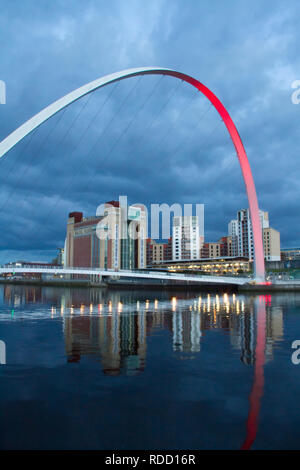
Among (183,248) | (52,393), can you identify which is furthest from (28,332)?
(183,248)

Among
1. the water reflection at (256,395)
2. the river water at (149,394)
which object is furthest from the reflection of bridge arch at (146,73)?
the water reflection at (256,395)

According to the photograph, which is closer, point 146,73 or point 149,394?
point 149,394

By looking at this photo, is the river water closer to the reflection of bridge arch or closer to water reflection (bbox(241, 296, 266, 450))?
water reflection (bbox(241, 296, 266, 450))

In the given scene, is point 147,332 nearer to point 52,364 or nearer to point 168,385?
point 52,364

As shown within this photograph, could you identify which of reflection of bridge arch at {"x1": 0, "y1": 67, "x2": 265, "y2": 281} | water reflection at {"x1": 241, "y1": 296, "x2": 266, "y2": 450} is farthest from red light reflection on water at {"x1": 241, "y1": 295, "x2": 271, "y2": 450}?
reflection of bridge arch at {"x1": 0, "y1": 67, "x2": 265, "y2": 281}

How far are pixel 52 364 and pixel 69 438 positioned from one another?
4.64m

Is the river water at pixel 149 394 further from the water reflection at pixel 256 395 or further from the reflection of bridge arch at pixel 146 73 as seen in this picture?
the reflection of bridge arch at pixel 146 73

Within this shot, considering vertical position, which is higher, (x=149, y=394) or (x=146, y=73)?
(x=146, y=73)

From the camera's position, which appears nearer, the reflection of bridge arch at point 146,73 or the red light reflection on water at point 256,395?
the red light reflection on water at point 256,395

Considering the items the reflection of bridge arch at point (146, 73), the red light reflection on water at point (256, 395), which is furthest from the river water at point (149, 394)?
the reflection of bridge arch at point (146, 73)

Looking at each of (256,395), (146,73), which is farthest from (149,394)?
(146,73)

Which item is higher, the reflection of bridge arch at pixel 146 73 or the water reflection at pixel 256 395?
the reflection of bridge arch at pixel 146 73

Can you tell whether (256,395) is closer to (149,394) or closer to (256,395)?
(256,395)

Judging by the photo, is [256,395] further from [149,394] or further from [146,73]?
[146,73]
